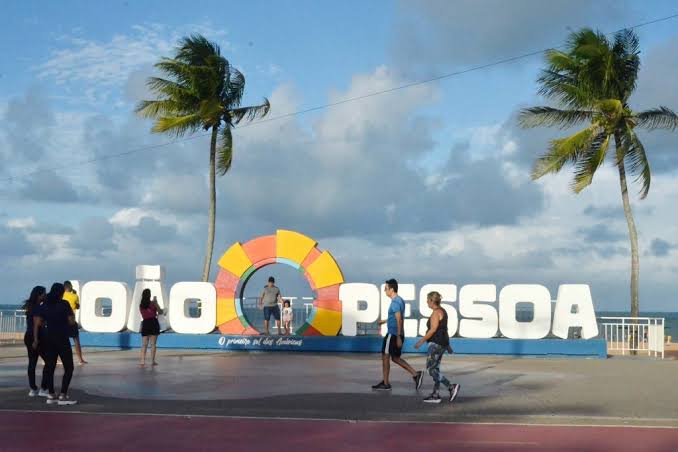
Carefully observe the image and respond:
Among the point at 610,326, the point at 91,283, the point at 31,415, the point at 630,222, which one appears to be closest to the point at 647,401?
the point at 31,415

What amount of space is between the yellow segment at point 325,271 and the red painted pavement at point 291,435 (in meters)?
13.8

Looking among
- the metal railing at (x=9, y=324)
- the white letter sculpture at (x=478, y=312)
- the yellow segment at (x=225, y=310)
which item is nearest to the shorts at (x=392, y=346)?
the white letter sculpture at (x=478, y=312)

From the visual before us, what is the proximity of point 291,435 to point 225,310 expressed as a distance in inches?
621

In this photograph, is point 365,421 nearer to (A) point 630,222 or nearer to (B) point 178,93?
(A) point 630,222

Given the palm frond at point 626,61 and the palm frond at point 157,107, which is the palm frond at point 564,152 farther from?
the palm frond at point 157,107

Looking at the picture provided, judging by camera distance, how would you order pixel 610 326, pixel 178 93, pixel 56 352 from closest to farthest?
pixel 56 352 < pixel 610 326 < pixel 178 93

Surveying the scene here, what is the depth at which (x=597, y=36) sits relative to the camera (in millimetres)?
27000

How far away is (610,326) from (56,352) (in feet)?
57.3

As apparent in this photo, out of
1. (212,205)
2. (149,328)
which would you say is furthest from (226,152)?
(149,328)

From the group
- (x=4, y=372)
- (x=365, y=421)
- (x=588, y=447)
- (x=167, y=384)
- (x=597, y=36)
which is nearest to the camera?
(x=588, y=447)

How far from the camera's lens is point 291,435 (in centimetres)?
1053

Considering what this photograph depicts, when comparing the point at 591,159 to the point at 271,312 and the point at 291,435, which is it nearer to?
the point at 271,312

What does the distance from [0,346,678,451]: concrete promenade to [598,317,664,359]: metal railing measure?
3112 mm

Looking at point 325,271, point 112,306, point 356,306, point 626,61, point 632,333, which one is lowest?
point 632,333
